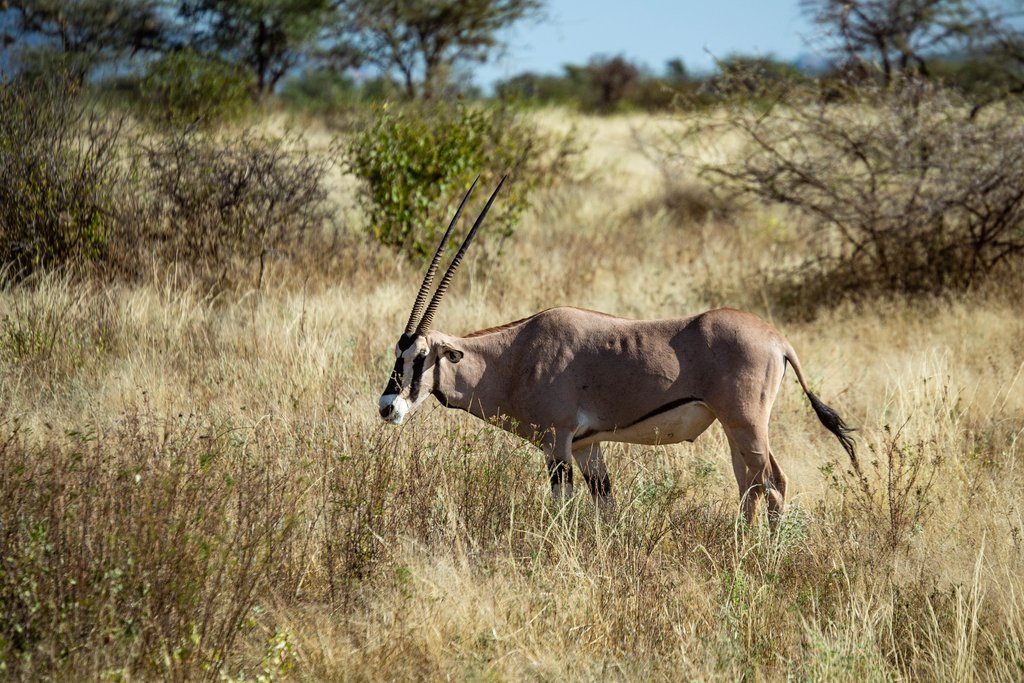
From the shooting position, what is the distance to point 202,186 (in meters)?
10.6

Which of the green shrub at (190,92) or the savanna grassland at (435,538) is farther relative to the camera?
the green shrub at (190,92)

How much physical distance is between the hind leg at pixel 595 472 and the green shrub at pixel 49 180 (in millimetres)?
5730

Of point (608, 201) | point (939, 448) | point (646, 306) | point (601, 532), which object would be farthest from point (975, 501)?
point (608, 201)

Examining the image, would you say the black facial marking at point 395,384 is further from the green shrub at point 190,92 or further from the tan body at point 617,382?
A: the green shrub at point 190,92

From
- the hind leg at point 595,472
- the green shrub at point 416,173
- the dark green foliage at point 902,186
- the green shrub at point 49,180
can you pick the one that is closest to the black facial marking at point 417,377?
the hind leg at point 595,472

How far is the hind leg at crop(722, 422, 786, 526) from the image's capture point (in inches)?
216

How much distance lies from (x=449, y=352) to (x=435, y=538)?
1.29 metres

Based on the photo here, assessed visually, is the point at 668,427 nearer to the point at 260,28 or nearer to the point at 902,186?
the point at 902,186

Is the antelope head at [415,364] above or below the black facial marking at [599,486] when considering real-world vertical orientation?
above

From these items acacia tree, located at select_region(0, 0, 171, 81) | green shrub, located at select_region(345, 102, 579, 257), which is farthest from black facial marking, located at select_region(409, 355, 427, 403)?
green shrub, located at select_region(345, 102, 579, 257)

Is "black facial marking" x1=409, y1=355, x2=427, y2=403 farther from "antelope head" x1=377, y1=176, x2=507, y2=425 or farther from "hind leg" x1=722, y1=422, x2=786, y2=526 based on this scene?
"hind leg" x1=722, y1=422, x2=786, y2=526

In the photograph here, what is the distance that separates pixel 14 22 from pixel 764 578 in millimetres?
10048

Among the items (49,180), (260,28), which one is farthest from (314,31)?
(49,180)

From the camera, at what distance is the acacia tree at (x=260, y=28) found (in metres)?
23.8
